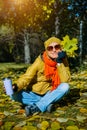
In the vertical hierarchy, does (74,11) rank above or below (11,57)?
above

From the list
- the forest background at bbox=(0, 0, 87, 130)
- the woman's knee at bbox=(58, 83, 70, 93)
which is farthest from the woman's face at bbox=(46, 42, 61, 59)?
the forest background at bbox=(0, 0, 87, 130)

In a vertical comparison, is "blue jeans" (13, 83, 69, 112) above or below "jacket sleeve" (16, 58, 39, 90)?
below

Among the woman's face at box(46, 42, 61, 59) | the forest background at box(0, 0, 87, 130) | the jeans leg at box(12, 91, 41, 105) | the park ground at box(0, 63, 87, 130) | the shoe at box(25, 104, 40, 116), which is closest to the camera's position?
the park ground at box(0, 63, 87, 130)

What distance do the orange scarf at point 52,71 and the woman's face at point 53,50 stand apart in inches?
3.8

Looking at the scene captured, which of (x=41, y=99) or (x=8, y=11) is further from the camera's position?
(x=8, y=11)

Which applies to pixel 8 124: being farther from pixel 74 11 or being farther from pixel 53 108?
pixel 74 11

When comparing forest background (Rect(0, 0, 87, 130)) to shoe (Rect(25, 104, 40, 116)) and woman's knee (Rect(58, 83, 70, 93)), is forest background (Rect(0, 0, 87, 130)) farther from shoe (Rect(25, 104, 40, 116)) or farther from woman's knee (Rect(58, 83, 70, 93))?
woman's knee (Rect(58, 83, 70, 93))

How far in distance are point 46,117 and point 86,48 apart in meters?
15.0

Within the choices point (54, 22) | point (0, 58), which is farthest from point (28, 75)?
point (0, 58)

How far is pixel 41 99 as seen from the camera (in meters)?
5.84

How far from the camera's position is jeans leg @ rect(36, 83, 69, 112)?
5758mm

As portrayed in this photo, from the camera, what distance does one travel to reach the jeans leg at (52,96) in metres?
5.76

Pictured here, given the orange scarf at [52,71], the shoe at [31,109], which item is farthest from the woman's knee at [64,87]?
the shoe at [31,109]

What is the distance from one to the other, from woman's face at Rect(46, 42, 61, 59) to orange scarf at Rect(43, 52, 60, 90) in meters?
0.10
